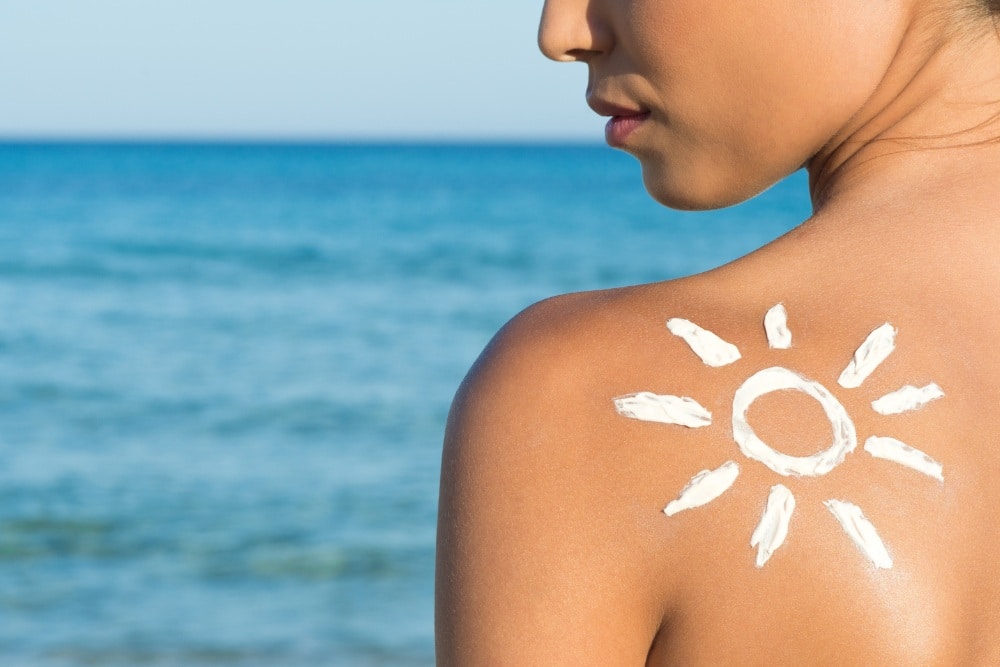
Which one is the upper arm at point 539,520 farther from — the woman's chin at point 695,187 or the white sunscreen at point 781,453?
the woman's chin at point 695,187

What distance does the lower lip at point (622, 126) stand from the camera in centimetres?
109

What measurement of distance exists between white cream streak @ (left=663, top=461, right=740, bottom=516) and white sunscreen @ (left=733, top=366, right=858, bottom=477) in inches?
0.7

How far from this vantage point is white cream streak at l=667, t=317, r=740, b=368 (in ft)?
2.96

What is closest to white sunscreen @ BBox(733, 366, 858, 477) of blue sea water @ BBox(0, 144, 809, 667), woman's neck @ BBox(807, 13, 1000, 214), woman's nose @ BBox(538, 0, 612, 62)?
woman's neck @ BBox(807, 13, 1000, 214)

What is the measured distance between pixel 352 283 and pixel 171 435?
8.85 metres

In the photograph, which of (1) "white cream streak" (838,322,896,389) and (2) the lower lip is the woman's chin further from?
(1) "white cream streak" (838,322,896,389)

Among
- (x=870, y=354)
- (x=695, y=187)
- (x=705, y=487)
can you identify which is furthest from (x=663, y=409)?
(x=695, y=187)

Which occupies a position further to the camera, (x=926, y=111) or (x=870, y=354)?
(x=926, y=111)

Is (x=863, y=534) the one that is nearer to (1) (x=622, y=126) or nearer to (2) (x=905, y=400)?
(2) (x=905, y=400)

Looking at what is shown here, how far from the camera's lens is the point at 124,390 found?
10.1m

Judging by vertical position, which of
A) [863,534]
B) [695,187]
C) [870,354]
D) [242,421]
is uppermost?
[695,187]

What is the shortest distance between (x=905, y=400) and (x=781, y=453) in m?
0.11

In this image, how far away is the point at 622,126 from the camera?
110 centimetres

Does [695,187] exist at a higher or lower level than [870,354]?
higher
